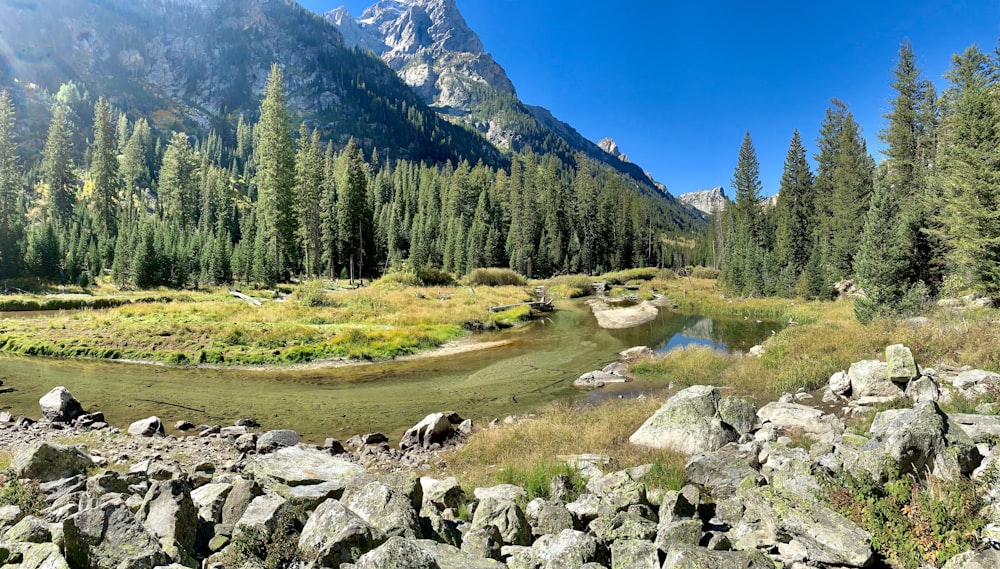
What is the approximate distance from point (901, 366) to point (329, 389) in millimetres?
20369

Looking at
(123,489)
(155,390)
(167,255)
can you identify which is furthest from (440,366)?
(167,255)

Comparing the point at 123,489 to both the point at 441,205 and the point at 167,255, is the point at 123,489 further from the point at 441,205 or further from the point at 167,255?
the point at 441,205

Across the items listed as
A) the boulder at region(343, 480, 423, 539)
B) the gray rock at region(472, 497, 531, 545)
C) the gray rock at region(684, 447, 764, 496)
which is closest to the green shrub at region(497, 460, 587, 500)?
the gray rock at region(472, 497, 531, 545)

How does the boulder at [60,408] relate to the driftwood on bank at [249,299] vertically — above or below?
below

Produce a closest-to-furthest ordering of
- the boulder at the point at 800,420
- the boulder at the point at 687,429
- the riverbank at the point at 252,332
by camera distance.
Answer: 1. the boulder at the point at 800,420
2. the boulder at the point at 687,429
3. the riverbank at the point at 252,332

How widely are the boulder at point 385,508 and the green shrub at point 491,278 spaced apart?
60.4 m

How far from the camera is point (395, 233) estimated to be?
3438 inches

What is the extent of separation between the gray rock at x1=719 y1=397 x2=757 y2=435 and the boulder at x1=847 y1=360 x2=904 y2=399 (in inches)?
163

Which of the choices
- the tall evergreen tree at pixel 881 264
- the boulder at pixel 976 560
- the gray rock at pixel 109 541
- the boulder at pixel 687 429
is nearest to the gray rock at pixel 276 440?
the gray rock at pixel 109 541

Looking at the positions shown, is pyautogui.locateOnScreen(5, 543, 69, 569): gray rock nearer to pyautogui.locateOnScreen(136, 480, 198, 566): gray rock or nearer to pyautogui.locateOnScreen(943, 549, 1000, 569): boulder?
pyautogui.locateOnScreen(136, 480, 198, 566): gray rock

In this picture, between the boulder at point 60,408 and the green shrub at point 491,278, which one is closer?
the boulder at point 60,408

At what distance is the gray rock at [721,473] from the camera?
7957 millimetres

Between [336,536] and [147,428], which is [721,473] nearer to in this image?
[336,536]

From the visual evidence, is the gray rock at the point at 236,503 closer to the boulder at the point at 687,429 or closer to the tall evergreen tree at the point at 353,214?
the boulder at the point at 687,429
